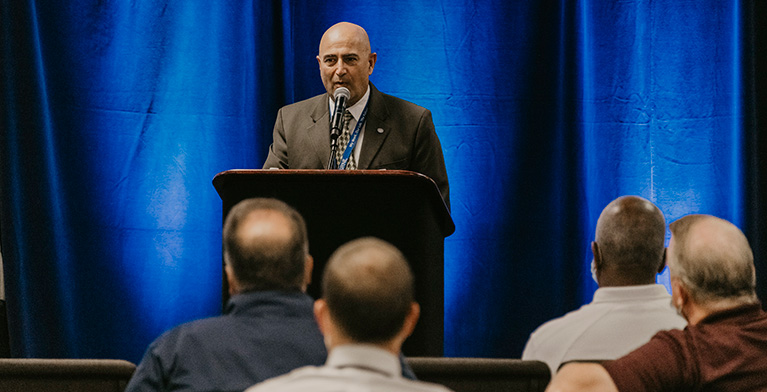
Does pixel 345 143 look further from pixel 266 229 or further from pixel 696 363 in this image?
pixel 696 363

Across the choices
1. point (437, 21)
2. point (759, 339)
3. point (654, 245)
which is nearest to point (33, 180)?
point (437, 21)

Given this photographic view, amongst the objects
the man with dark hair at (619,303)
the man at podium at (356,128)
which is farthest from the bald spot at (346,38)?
the man with dark hair at (619,303)

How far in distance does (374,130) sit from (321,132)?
20cm

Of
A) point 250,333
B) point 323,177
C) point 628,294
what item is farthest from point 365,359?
point 323,177

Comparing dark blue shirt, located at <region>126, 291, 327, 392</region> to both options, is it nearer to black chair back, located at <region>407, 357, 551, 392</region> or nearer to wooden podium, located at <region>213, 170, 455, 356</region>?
black chair back, located at <region>407, 357, 551, 392</region>

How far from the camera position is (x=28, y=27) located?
12.8 ft

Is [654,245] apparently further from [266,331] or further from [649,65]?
[649,65]

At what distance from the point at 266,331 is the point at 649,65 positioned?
127 inches

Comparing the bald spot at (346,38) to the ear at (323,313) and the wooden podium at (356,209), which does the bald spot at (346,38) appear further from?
the ear at (323,313)

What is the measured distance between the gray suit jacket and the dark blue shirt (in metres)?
1.64

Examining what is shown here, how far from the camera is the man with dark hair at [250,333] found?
1409mm

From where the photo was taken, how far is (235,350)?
4.62ft

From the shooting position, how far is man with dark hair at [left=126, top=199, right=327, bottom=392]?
1.41 m

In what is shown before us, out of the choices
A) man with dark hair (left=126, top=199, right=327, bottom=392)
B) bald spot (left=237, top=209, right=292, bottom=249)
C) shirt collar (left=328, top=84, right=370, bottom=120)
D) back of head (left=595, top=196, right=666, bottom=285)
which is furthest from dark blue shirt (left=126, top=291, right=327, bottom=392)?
shirt collar (left=328, top=84, right=370, bottom=120)
